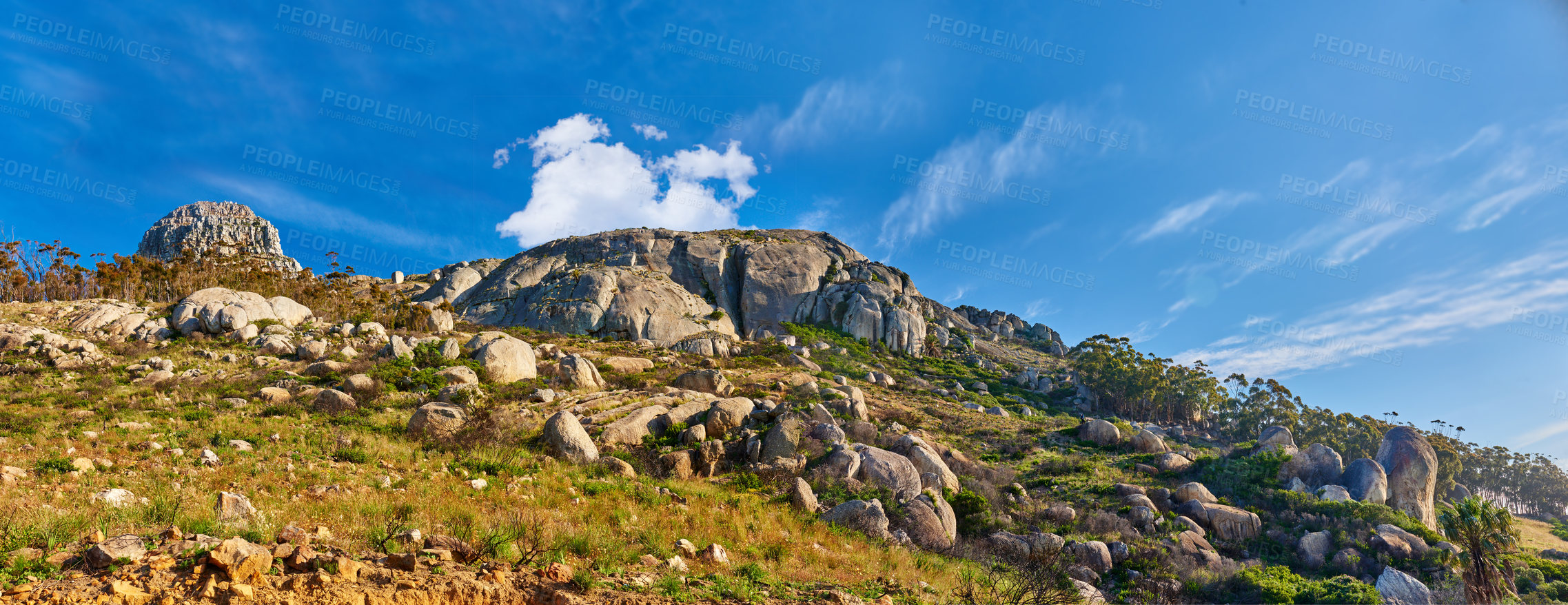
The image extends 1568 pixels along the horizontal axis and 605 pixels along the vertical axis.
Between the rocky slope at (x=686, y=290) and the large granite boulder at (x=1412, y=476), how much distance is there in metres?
44.2

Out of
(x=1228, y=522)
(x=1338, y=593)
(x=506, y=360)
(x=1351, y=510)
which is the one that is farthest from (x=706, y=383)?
(x=1351, y=510)

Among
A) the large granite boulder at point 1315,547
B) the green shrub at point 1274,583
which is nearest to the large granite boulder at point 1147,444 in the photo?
the large granite boulder at point 1315,547

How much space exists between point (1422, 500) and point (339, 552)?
4571 centimetres

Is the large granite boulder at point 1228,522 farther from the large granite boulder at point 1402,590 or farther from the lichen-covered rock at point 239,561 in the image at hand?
the lichen-covered rock at point 239,561

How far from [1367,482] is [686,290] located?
61.9 m

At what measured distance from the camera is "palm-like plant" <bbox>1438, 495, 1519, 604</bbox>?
53.7ft

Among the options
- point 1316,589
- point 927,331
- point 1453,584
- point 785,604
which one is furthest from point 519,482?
point 927,331

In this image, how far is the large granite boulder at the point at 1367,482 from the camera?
2711 centimetres

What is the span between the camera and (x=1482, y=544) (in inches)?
697

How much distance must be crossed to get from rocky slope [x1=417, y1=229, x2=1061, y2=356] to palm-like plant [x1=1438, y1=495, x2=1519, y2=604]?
158 ft

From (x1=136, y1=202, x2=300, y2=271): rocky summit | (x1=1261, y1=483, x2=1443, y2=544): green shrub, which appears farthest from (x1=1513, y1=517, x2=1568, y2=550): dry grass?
(x1=136, y1=202, x2=300, y2=271): rocky summit

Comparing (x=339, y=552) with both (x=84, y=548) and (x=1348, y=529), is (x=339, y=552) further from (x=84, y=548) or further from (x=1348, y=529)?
(x=1348, y=529)

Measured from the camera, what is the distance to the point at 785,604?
301 inches

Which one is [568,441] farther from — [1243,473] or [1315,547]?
[1243,473]
